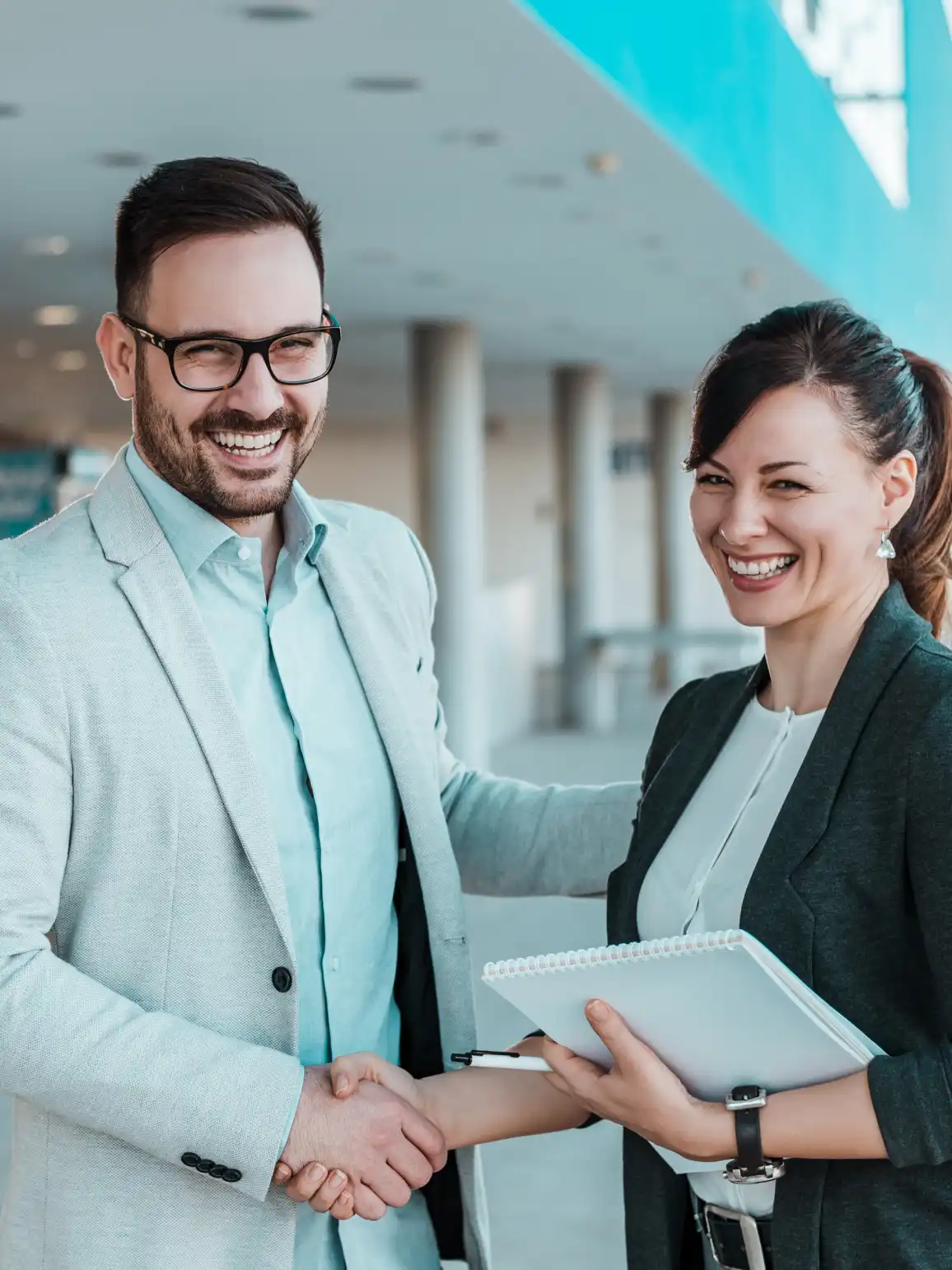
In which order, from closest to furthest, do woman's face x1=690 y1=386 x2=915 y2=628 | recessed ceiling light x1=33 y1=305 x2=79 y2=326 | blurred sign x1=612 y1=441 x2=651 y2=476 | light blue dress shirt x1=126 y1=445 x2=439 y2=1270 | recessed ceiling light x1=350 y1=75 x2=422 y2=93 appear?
woman's face x1=690 y1=386 x2=915 y2=628
light blue dress shirt x1=126 y1=445 x2=439 y2=1270
recessed ceiling light x1=350 y1=75 x2=422 y2=93
recessed ceiling light x1=33 y1=305 x2=79 y2=326
blurred sign x1=612 y1=441 x2=651 y2=476

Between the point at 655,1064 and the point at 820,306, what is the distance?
887mm

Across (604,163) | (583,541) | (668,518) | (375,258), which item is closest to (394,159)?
(604,163)

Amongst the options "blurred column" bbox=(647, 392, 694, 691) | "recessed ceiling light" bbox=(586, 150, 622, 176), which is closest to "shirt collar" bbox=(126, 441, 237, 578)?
"recessed ceiling light" bbox=(586, 150, 622, 176)

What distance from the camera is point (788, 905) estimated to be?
5.17ft

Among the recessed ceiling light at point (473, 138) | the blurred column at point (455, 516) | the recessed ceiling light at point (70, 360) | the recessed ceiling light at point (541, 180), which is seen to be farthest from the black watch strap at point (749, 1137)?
the recessed ceiling light at point (70, 360)

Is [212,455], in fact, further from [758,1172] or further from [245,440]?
[758,1172]

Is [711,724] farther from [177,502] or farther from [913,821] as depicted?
[177,502]

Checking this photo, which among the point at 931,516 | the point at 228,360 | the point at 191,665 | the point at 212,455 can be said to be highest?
the point at 228,360

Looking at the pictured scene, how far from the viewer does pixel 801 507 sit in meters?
1.67

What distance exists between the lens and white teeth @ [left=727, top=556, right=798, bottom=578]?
1.71 m

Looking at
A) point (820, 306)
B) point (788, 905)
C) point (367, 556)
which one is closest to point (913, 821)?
point (788, 905)

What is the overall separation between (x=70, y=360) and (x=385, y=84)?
9853 mm

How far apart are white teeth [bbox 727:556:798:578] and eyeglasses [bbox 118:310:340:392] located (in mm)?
608

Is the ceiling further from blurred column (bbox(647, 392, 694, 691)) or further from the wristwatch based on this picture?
blurred column (bbox(647, 392, 694, 691))
